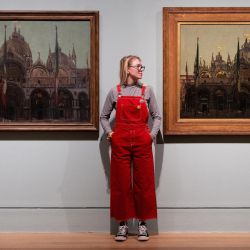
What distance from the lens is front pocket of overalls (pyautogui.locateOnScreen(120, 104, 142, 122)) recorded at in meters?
4.66

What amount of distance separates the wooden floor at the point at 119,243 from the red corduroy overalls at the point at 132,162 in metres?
0.27

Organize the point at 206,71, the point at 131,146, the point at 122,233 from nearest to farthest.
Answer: the point at 131,146, the point at 122,233, the point at 206,71

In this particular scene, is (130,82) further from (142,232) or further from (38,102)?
(142,232)

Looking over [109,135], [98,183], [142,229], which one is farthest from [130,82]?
[142,229]

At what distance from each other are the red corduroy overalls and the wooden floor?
27 cm

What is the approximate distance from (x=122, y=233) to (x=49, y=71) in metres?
1.78

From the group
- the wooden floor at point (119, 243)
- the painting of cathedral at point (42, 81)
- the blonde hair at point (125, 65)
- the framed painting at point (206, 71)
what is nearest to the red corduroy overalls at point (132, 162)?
the blonde hair at point (125, 65)

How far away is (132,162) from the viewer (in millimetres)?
4797

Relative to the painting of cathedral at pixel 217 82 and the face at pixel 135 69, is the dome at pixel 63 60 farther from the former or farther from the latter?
the painting of cathedral at pixel 217 82

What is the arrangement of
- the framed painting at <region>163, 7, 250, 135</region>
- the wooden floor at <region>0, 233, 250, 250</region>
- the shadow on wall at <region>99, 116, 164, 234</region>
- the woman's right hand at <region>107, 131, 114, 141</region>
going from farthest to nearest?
the shadow on wall at <region>99, 116, 164, 234</region>
the framed painting at <region>163, 7, 250, 135</region>
the woman's right hand at <region>107, 131, 114, 141</region>
the wooden floor at <region>0, 233, 250, 250</region>

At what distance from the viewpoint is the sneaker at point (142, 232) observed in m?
4.77

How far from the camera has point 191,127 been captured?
4.98 meters

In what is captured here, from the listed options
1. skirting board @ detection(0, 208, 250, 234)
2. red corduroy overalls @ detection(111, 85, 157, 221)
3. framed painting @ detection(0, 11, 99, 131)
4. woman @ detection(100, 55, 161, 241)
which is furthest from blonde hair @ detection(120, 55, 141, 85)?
skirting board @ detection(0, 208, 250, 234)

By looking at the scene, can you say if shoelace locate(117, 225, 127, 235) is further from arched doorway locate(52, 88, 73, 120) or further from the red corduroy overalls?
arched doorway locate(52, 88, 73, 120)
